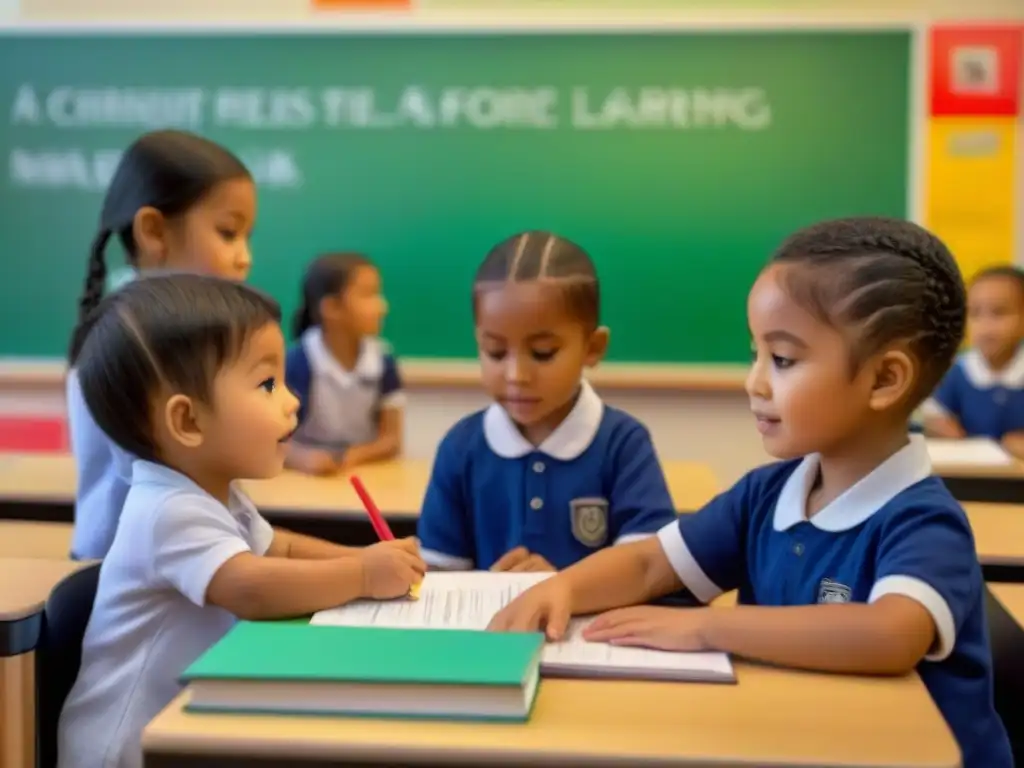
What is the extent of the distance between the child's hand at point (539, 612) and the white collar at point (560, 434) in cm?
53

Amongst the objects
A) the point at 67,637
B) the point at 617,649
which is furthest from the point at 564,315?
the point at 67,637

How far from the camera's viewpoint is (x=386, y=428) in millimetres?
3109

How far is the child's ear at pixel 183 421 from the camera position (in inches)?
54.1

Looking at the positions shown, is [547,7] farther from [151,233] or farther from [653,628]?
[653,628]

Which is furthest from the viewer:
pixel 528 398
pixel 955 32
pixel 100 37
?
pixel 100 37

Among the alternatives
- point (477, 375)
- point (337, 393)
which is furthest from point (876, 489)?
point (477, 375)

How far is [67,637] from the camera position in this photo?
4.69ft

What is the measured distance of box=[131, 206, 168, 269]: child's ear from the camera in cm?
211

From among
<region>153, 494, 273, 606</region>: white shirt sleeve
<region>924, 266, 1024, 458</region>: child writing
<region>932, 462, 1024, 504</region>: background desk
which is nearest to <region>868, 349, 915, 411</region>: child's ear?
<region>153, 494, 273, 606</region>: white shirt sleeve

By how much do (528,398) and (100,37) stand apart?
294cm

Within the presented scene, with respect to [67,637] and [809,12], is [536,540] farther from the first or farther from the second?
[809,12]

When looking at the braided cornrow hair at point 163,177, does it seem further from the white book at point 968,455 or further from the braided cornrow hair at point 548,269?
the white book at point 968,455

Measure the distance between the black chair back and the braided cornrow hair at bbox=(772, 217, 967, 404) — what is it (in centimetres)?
96

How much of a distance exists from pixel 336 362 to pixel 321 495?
81 cm
